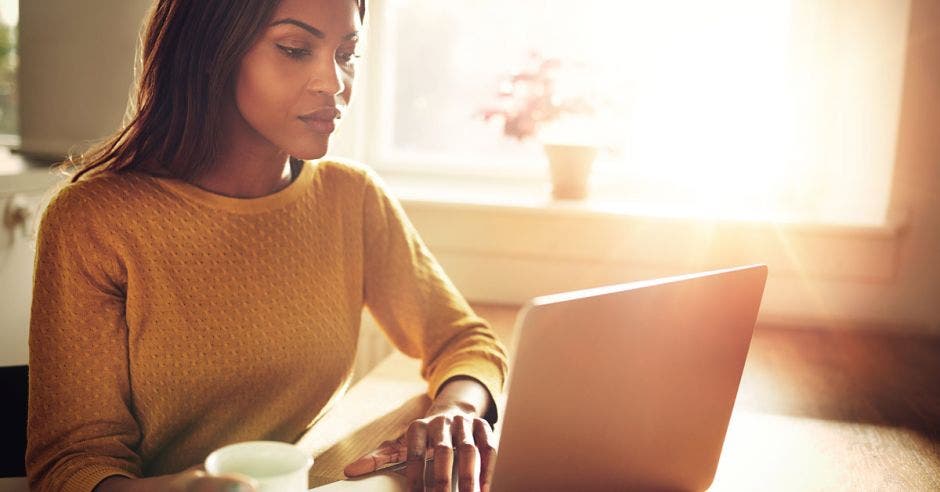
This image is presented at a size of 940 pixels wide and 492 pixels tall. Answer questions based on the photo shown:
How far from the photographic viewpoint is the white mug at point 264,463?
562 mm

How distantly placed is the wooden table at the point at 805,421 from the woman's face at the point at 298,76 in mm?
358

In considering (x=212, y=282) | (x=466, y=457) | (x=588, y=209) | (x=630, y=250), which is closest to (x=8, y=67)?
(x=212, y=282)

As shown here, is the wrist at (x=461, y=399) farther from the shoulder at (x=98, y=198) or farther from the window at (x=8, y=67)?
the window at (x=8, y=67)

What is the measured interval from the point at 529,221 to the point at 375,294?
25.6 inches

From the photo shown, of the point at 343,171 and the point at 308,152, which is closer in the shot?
the point at 308,152

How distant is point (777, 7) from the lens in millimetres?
1957

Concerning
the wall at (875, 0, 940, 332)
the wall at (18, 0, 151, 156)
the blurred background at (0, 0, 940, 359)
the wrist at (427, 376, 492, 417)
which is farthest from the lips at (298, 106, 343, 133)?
Answer: the wall at (875, 0, 940, 332)

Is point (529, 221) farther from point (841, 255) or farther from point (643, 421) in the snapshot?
point (643, 421)

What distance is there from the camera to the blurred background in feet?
5.69

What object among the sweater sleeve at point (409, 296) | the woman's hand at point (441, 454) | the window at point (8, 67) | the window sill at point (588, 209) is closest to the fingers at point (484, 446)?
the woman's hand at point (441, 454)

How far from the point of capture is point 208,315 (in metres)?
1.00

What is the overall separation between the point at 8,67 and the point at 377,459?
1467 millimetres

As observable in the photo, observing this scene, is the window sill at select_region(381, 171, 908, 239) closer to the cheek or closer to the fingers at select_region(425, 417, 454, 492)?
the cheek

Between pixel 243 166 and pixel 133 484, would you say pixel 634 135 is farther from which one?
pixel 133 484
